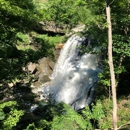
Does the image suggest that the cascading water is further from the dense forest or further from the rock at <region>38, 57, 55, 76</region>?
the dense forest

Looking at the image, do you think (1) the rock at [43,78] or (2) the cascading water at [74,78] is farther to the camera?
(1) the rock at [43,78]

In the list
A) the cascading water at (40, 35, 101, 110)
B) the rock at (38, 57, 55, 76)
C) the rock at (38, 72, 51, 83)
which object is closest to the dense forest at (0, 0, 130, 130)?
the cascading water at (40, 35, 101, 110)

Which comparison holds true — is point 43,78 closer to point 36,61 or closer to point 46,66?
point 46,66

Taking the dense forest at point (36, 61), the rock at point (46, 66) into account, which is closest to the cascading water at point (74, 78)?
the rock at point (46, 66)

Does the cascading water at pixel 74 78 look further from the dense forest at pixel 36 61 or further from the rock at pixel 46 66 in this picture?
the dense forest at pixel 36 61

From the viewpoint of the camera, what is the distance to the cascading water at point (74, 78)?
14227 millimetres

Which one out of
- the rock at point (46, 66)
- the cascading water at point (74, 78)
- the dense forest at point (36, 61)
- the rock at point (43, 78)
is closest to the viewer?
the dense forest at point (36, 61)

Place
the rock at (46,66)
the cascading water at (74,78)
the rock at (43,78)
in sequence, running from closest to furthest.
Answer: the cascading water at (74,78) < the rock at (43,78) < the rock at (46,66)

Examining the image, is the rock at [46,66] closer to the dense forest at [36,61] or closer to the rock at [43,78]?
the rock at [43,78]

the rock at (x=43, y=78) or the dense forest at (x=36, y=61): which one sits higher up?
the dense forest at (x=36, y=61)

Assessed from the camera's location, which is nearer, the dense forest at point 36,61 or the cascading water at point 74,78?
the dense forest at point 36,61

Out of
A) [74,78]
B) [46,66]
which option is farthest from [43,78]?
[74,78]

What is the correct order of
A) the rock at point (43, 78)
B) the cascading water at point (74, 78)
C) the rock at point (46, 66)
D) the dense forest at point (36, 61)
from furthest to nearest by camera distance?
the rock at point (46, 66) → the rock at point (43, 78) → the cascading water at point (74, 78) → the dense forest at point (36, 61)

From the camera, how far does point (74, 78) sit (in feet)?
52.9
